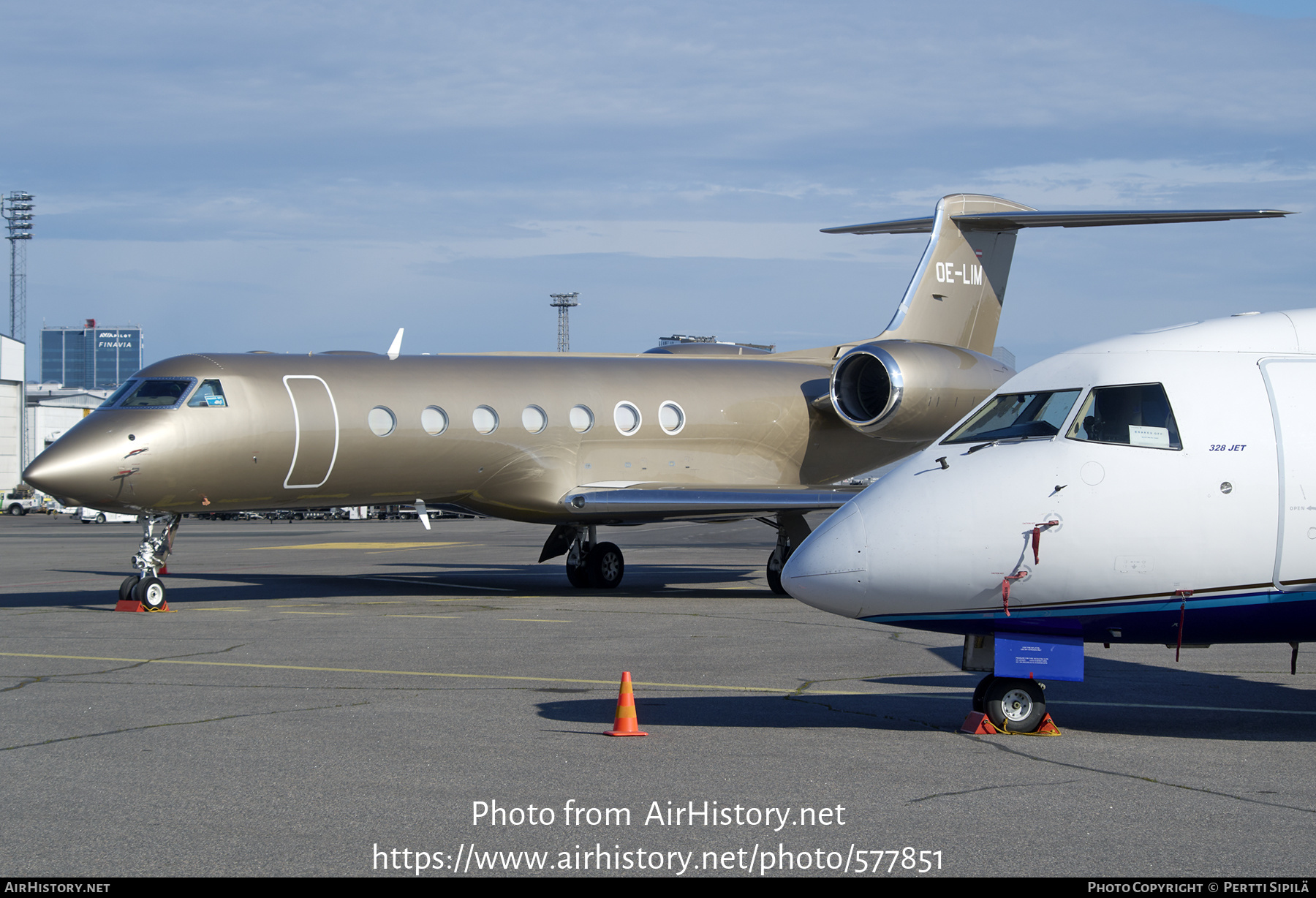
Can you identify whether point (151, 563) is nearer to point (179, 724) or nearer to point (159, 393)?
point (159, 393)

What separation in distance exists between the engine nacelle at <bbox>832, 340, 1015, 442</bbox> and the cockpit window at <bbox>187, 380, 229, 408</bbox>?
31.4 feet

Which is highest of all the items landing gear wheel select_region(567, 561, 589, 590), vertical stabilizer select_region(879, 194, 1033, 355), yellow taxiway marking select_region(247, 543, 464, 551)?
vertical stabilizer select_region(879, 194, 1033, 355)

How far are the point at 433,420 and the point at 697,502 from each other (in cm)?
393

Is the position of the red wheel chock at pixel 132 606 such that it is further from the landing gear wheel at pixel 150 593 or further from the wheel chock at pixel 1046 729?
the wheel chock at pixel 1046 729

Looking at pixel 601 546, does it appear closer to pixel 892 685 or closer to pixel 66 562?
pixel 892 685

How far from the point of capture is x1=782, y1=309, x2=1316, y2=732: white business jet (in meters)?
7.82

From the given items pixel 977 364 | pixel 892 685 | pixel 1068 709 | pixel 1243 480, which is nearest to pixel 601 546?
pixel 977 364

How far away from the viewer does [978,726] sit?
8281mm

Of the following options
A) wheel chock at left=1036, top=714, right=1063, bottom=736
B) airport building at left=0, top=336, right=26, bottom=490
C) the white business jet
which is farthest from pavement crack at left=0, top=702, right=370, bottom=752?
airport building at left=0, top=336, right=26, bottom=490

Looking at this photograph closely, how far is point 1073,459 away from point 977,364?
13.9 m

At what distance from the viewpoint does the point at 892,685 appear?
419 inches

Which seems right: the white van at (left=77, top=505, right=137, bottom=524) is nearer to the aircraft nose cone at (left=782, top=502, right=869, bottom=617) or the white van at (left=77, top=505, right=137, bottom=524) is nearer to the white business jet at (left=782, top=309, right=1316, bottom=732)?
the aircraft nose cone at (left=782, top=502, right=869, bottom=617)

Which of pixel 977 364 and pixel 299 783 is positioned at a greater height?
pixel 977 364

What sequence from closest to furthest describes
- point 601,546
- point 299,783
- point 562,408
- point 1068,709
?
1. point 299,783
2. point 1068,709
3. point 562,408
4. point 601,546
